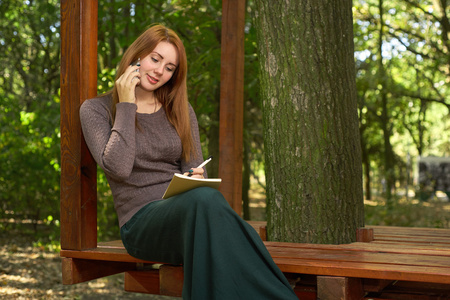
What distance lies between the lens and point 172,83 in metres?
3.17

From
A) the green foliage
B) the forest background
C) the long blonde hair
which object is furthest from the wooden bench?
the green foliage

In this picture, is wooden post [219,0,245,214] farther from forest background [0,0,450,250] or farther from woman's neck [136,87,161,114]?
woman's neck [136,87,161,114]

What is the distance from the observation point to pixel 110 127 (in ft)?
9.18

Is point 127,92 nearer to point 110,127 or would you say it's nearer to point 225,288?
point 110,127

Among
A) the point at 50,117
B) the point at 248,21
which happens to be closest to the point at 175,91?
the point at 248,21

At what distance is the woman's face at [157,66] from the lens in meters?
2.96

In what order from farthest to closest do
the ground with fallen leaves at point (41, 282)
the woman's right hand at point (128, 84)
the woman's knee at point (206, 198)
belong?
the ground with fallen leaves at point (41, 282)
the woman's right hand at point (128, 84)
the woman's knee at point (206, 198)

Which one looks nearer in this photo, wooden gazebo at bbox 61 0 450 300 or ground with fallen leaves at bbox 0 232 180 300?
wooden gazebo at bbox 61 0 450 300

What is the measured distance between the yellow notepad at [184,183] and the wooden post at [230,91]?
1.55 meters

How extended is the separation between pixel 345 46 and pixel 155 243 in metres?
1.76

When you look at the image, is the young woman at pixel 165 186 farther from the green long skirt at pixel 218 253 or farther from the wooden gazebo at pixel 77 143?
the wooden gazebo at pixel 77 143

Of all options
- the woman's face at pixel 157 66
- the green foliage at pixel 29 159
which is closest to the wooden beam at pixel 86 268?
the woman's face at pixel 157 66

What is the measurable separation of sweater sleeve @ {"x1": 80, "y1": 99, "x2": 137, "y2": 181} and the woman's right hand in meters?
0.05

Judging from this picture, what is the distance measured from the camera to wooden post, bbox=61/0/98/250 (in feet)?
9.78
